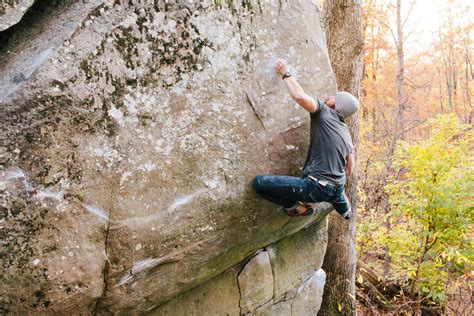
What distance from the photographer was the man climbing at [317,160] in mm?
4008

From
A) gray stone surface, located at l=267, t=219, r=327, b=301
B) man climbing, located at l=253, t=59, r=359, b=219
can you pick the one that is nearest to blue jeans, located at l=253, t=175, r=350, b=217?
man climbing, located at l=253, t=59, r=359, b=219

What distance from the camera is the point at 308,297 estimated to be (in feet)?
18.3

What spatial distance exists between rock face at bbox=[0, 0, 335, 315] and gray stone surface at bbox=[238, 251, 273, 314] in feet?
1.50

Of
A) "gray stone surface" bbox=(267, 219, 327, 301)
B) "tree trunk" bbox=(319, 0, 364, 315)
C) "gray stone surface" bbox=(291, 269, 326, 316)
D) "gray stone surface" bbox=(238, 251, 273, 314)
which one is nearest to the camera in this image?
"gray stone surface" bbox=(238, 251, 273, 314)

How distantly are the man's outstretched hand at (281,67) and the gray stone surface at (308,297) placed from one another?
10.2ft

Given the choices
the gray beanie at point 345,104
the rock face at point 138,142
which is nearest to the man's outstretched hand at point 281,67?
the rock face at point 138,142

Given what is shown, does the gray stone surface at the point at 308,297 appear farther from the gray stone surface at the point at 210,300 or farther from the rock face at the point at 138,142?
the rock face at the point at 138,142

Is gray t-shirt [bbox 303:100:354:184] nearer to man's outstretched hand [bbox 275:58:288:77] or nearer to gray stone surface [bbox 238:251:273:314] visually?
man's outstretched hand [bbox 275:58:288:77]

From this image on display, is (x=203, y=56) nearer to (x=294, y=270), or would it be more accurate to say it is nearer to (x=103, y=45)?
(x=103, y=45)

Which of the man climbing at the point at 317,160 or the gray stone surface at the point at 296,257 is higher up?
the man climbing at the point at 317,160

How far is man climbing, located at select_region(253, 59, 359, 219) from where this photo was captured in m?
4.01

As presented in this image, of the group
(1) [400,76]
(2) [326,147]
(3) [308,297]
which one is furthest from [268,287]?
(1) [400,76]

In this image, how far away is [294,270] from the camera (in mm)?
5305

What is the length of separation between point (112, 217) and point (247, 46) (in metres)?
2.17
